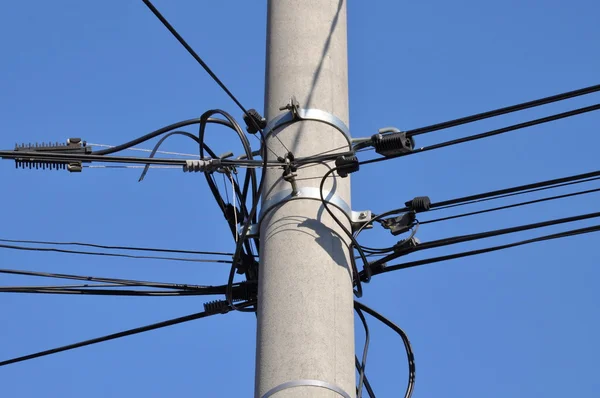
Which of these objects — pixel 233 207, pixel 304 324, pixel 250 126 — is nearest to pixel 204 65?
pixel 250 126

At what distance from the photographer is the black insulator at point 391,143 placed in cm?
567

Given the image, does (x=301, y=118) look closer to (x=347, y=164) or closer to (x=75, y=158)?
(x=347, y=164)

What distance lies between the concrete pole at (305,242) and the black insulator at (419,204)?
0.64m

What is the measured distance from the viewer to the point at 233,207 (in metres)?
6.49

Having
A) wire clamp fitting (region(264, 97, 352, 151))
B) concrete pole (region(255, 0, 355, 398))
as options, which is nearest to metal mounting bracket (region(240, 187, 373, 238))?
concrete pole (region(255, 0, 355, 398))

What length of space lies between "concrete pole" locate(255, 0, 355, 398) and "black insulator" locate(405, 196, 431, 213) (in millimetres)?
636

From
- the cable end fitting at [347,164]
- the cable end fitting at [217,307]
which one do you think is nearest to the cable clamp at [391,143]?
the cable end fitting at [347,164]

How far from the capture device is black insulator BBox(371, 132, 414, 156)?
18.6 feet

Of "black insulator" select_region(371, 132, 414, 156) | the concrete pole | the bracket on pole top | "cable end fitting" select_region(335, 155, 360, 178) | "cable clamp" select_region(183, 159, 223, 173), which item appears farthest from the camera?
"cable clamp" select_region(183, 159, 223, 173)

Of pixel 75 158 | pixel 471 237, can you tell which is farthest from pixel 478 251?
pixel 75 158

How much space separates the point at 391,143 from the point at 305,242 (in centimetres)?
86

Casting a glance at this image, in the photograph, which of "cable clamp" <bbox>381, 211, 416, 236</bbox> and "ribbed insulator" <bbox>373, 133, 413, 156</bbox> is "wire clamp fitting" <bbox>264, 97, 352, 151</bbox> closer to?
"ribbed insulator" <bbox>373, 133, 413, 156</bbox>

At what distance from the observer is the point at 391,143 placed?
5.67 meters

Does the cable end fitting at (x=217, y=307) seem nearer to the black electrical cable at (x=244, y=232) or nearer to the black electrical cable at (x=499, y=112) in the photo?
the black electrical cable at (x=244, y=232)
